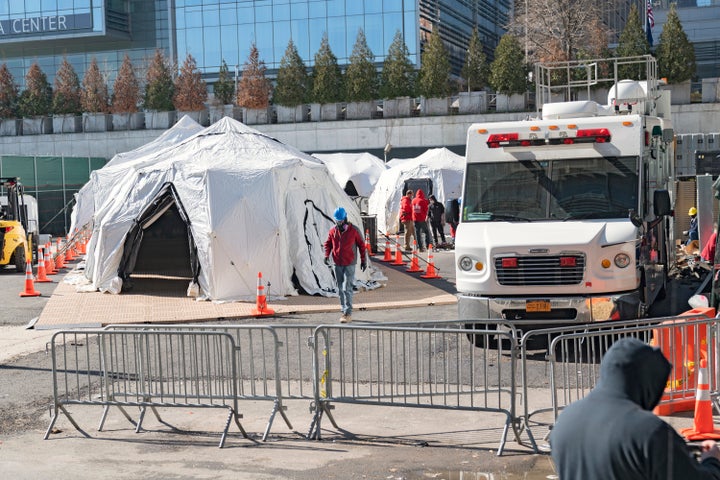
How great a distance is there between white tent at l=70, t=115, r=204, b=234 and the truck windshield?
17.2 meters

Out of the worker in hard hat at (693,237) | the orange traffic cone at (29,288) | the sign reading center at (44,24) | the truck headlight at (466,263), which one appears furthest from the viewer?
the sign reading center at (44,24)

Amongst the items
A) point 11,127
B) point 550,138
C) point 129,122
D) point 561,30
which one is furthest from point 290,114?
point 550,138

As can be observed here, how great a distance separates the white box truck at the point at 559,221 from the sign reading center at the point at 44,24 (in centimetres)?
6219

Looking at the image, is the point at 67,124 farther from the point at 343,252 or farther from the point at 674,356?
the point at 674,356

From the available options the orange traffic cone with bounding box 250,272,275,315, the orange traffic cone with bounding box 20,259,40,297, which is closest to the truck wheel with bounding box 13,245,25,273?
the orange traffic cone with bounding box 20,259,40,297

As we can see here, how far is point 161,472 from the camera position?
8.17 m

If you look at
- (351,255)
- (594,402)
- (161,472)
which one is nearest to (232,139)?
(351,255)

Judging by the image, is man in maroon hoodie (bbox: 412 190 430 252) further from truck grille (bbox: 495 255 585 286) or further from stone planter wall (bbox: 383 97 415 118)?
stone planter wall (bbox: 383 97 415 118)

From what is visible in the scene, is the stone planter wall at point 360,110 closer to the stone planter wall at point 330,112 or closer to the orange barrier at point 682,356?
the stone planter wall at point 330,112

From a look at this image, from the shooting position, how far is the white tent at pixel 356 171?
42469 mm

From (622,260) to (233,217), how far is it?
9131 mm

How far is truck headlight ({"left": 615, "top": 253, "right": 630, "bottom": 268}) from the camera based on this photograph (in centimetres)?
1226

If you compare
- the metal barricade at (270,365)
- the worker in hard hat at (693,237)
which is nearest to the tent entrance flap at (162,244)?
the metal barricade at (270,365)

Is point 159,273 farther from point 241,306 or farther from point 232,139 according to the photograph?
point 241,306
